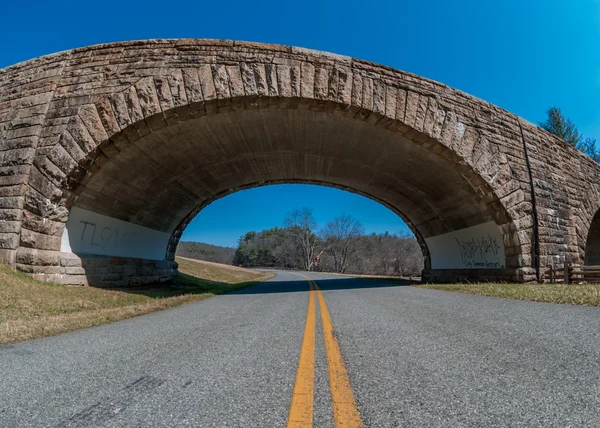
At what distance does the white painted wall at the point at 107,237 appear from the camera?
11383 mm

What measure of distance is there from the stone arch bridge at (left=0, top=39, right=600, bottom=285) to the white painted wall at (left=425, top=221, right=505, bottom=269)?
94 millimetres

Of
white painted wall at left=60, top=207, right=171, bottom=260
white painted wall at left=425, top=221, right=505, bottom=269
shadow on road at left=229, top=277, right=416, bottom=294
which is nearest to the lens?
white painted wall at left=60, top=207, right=171, bottom=260

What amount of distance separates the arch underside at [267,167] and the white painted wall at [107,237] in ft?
1.00

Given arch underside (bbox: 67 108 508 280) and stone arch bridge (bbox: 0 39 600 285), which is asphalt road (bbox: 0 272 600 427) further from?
arch underside (bbox: 67 108 508 280)

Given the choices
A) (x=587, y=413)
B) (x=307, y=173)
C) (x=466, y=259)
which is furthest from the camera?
(x=307, y=173)

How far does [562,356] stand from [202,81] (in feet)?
34.9

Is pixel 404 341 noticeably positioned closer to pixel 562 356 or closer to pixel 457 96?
pixel 562 356

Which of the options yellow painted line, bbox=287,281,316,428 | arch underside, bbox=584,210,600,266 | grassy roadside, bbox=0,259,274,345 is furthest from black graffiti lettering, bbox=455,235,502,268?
Answer: yellow painted line, bbox=287,281,316,428

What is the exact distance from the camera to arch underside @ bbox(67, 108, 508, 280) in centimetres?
1195

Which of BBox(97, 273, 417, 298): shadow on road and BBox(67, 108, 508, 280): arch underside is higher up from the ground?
BBox(67, 108, 508, 280): arch underside

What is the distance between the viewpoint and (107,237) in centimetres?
1321

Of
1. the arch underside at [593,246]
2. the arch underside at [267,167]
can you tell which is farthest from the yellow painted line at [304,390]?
the arch underside at [593,246]

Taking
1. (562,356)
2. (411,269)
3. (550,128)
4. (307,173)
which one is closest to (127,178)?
(307,173)

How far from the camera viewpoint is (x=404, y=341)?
14.0ft
